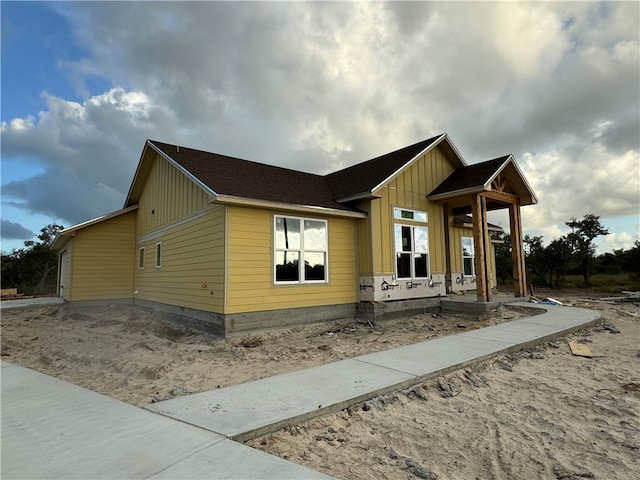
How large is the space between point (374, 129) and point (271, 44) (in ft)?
22.5

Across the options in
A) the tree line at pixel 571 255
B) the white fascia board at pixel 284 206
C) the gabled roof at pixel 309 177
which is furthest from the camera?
the tree line at pixel 571 255

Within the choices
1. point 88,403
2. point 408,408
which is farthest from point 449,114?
point 88,403

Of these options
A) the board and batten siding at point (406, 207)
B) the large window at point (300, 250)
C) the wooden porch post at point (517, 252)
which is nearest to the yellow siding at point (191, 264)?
the large window at point (300, 250)

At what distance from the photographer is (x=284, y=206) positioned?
9.48 m

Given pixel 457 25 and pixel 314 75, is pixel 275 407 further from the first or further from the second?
pixel 314 75

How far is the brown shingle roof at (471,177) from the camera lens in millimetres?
11977

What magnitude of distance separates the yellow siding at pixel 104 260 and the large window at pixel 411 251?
12.0 m

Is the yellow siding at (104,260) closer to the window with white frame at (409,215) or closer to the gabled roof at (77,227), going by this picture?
the gabled roof at (77,227)

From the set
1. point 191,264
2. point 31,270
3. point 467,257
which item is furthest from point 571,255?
point 31,270

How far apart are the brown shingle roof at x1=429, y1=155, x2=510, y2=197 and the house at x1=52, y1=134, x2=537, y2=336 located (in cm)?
7

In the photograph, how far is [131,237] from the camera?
16.3 m

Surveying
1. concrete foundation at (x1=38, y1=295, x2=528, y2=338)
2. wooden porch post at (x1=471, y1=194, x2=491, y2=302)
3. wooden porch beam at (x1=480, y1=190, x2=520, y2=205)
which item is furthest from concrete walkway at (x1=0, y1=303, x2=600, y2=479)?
wooden porch beam at (x1=480, y1=190, x2=520, y2=205)

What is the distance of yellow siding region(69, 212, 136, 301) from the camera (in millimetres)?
14852

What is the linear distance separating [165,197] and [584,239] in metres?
30.2
